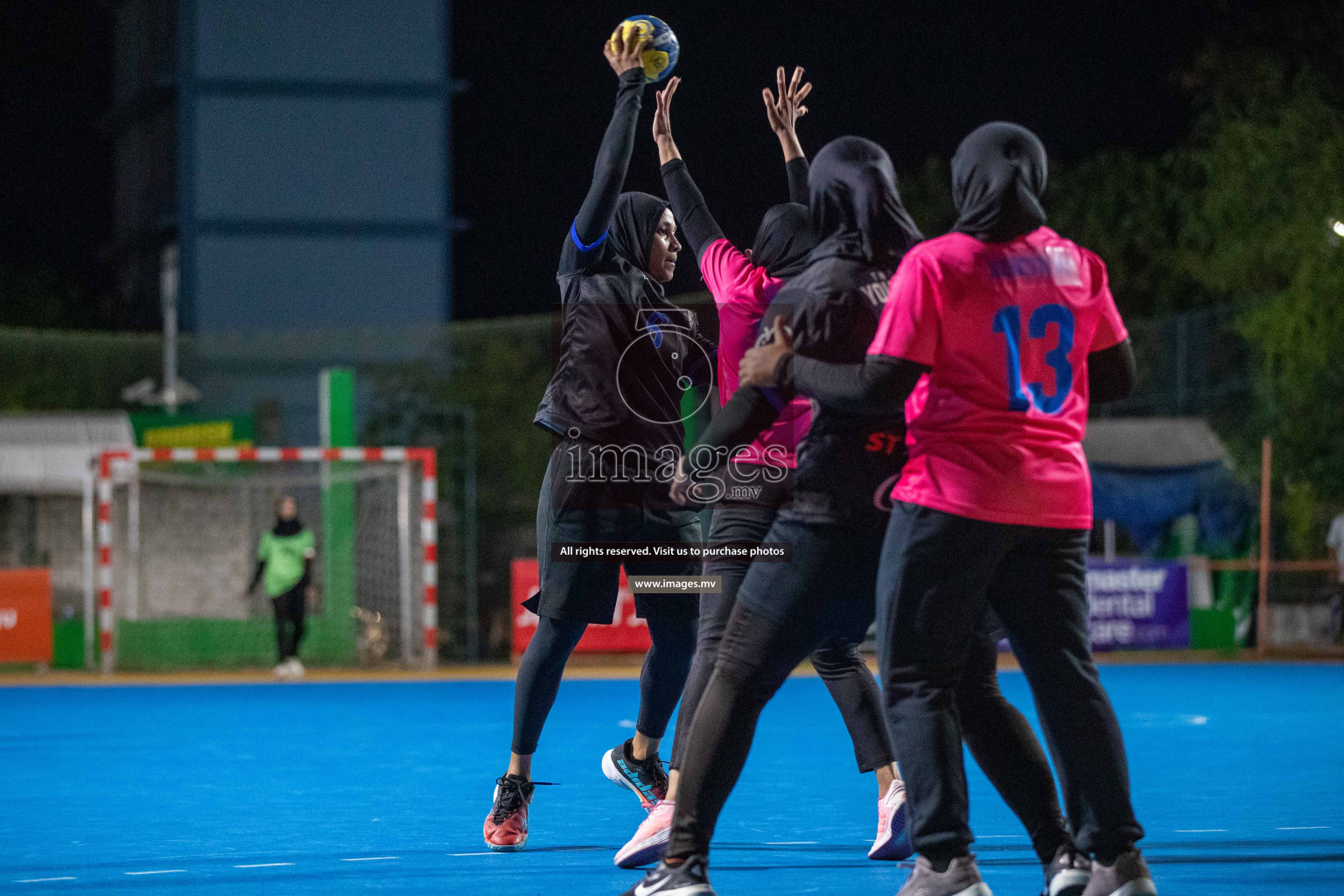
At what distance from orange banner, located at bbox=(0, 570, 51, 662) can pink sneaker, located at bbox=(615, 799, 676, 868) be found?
1336cm

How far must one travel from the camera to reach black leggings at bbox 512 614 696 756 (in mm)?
5938

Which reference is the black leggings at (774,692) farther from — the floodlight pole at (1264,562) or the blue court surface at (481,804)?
the floodlight pole at (1264,562)

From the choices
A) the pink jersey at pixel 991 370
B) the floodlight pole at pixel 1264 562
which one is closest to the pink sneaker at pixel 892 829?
the pink jersey at pixel 991 370

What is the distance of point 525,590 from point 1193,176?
16338mm

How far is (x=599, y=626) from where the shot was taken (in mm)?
17500

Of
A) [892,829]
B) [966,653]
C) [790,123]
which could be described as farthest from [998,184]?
[892,829]

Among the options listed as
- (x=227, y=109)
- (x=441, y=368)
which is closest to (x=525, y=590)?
(x=441, y=368)

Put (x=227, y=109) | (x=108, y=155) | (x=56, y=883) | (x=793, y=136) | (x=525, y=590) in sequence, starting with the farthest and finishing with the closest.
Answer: (x=108, y=155)
(x=227, y=109)
(x=525, y=590)
(x=793, y=136)
(x=56, y=883)

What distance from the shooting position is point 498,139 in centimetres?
3931

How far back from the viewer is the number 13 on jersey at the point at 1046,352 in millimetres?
4406

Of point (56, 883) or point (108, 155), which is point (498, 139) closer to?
point (108, 155)

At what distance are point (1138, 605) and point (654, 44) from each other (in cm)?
1424

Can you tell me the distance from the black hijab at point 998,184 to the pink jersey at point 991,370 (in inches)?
1.6

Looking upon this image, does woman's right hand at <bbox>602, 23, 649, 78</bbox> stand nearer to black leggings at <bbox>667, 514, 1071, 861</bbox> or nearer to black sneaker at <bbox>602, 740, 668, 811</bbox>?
black leggings at <bbox>667, 514, 1071, 861</bbox>
